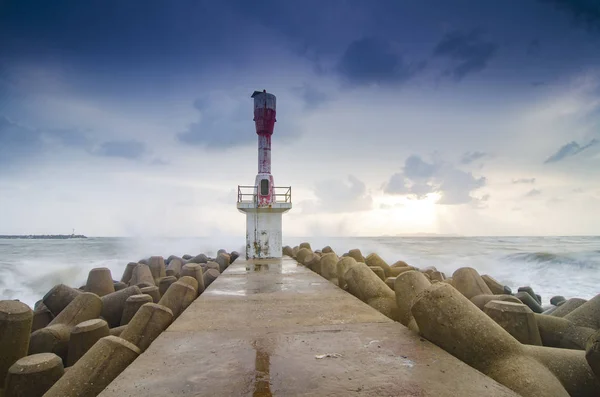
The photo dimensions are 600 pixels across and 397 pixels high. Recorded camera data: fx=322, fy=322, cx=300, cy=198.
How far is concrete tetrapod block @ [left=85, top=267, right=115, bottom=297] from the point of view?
7.13m

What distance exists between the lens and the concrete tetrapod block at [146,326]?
11.6 feet

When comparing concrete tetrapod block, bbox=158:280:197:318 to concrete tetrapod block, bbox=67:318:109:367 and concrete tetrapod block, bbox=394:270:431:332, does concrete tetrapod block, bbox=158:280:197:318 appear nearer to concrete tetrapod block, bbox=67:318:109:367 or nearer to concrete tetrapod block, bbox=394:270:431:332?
concrete tetrapod block, bbox=67:318:109:367

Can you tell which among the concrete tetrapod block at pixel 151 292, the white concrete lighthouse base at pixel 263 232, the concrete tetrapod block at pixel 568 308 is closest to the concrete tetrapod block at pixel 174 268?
the white concrete lighthouse base at pixel 263 232

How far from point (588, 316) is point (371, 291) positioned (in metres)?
2.79

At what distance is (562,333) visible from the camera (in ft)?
13.1

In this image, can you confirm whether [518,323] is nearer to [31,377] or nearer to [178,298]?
[178,298]

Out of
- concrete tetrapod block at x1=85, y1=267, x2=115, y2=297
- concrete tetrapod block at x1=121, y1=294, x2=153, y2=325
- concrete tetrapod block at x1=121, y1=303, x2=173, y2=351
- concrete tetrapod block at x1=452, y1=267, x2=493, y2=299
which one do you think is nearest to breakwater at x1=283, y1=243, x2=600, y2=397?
concrete tetrapod block at x1=452, y1=267, x2=493, y2=299

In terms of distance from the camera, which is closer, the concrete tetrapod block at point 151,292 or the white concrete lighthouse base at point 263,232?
the concrete tetrapod block at point 151,292

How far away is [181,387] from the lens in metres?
2.03

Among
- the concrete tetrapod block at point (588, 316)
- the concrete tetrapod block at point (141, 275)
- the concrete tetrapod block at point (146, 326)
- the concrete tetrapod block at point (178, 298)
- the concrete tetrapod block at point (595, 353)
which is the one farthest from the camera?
the concrete tetrapod block at point (141, 275)

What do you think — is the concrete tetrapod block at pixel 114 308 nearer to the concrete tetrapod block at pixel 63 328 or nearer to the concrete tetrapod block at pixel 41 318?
the concrete tetrapod block at pixel 63 328

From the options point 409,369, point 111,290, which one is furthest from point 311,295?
point 111,290

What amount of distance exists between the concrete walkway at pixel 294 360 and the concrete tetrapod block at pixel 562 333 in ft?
7.21

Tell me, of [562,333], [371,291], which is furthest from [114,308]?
[562,333]
